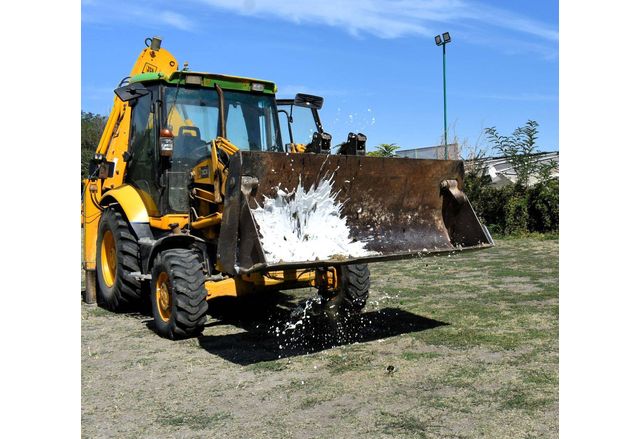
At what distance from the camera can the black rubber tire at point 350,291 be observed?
6866 millimetres

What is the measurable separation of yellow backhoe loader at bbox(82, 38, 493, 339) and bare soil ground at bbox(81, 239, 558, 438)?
523mm

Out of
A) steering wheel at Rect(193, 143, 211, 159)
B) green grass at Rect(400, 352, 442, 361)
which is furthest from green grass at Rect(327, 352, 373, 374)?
steering wheel at Rect(193, 143, 211, 159)

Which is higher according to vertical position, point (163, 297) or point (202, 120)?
point (202, 120)

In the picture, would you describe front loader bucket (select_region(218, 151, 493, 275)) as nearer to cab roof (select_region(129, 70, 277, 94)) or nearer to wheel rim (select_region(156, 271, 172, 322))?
wheel rim (select_region(156, 271, 172, 322))

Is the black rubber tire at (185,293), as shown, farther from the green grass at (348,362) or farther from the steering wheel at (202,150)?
the green grass at (348,362)

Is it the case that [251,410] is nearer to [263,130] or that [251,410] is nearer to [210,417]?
[210,417]

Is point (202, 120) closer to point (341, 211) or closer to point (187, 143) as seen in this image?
point (187, 143)

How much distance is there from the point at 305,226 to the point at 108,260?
145 inches

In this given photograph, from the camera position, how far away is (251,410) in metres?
4.23

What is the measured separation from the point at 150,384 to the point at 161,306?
1.56 m

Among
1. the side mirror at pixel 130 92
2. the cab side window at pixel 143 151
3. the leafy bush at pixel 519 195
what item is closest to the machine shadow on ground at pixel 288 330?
the cab side window at pixel 143 151

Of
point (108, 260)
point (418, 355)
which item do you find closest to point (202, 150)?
point (108, 260)

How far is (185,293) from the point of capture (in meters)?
5.86

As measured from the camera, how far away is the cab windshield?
6.79 m
